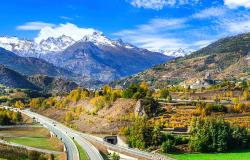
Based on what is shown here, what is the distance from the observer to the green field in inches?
5542

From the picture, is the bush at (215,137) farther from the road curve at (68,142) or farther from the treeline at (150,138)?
the road curve at (68,142)

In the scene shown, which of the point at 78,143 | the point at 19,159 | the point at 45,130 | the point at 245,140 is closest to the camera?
the point at 19,159

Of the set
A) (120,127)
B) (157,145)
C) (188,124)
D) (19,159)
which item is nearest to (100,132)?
(120,127)

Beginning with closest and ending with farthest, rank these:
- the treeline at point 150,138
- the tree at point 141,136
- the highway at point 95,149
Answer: the highway at point 95,149
the treeline at point 150,138
the tree at point 141,136

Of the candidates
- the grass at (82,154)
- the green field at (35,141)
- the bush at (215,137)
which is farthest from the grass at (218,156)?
the green field at (35,141)

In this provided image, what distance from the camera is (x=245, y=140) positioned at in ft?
402

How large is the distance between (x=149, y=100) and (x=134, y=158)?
68.1m

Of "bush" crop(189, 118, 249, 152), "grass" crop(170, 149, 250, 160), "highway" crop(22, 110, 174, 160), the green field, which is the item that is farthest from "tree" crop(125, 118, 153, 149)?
the green field

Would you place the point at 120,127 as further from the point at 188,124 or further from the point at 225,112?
the point at 225,112

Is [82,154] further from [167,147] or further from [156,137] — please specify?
[167,147]

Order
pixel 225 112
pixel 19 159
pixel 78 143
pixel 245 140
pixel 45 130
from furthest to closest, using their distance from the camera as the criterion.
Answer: pixel 45 130, pixel 225 112, pixel 78 143, pixel 245 140, pixel 19 159

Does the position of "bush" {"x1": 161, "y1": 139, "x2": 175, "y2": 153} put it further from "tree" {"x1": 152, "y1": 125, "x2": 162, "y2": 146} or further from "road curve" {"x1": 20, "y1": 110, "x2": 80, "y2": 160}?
"road curve" {"x1": 20, "y1": 110, "x2": 80, "y2": 160}

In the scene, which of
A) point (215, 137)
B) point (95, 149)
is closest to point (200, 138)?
point (215, 137)

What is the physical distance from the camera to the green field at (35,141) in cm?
14077
